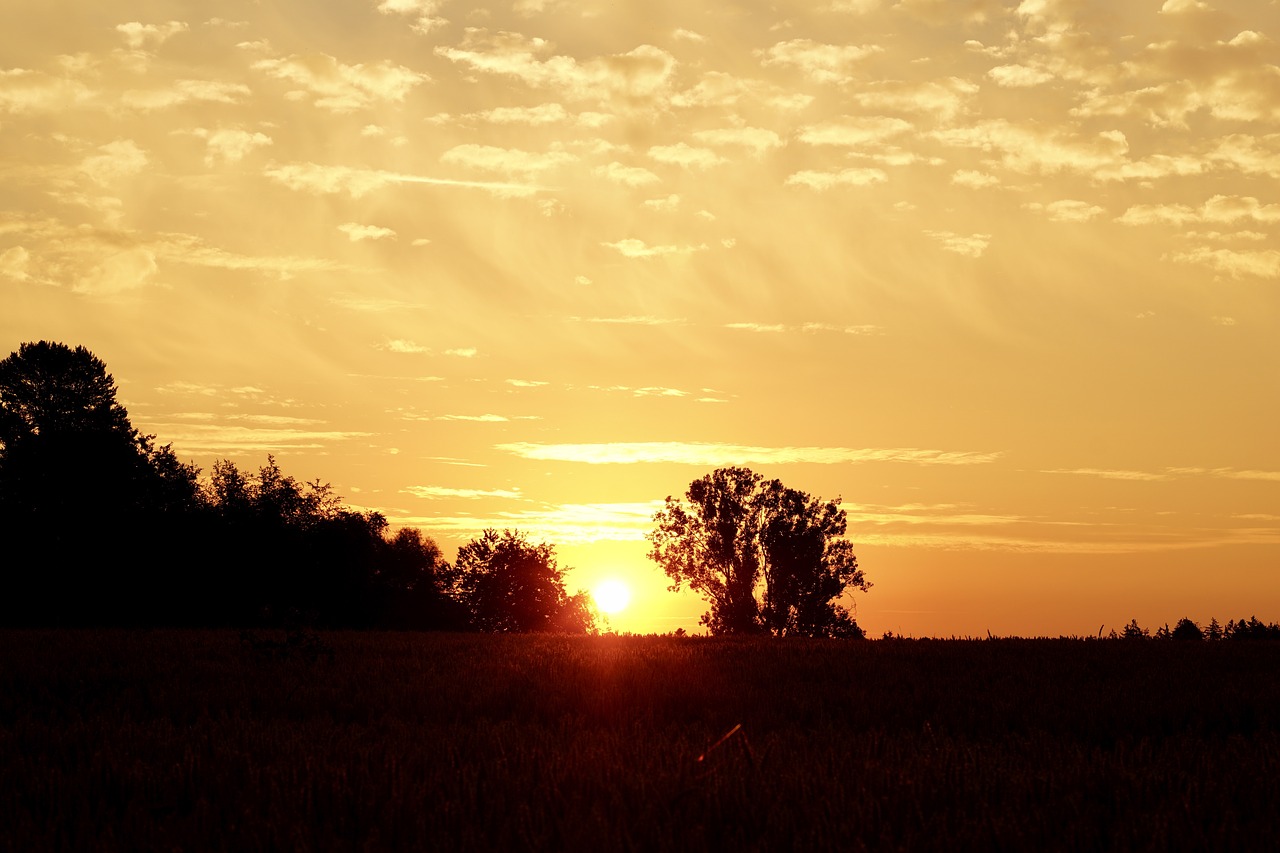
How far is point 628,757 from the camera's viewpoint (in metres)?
6.57

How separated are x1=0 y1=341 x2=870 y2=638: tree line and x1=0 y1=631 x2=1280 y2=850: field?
28.8 metres

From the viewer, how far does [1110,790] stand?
221 inches

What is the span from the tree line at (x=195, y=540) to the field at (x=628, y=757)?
2876 cm

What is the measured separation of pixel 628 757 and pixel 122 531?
46329mm

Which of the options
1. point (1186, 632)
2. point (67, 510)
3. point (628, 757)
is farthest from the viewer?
point (67, 510)

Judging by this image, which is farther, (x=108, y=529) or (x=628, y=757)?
(x=108, y=529)

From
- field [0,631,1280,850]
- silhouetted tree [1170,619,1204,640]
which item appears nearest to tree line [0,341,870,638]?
silhouetted tree [1170,619,1204,640]

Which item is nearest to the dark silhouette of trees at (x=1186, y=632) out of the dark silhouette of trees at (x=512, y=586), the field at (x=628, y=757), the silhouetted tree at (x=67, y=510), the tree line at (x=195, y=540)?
the field at (x=628, y=757)

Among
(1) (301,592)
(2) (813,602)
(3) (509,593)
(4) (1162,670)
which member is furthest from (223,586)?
(4) (1162,670)

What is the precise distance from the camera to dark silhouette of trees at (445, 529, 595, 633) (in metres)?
72.6

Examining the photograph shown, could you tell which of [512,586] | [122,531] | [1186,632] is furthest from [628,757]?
[512,586]

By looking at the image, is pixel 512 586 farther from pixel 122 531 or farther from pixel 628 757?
pixel 628 757

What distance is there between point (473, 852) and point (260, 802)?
161 cm

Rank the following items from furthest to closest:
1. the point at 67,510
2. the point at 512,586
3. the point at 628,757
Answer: the point at 512,586 < the point at 67,510 < the point at 628,757
